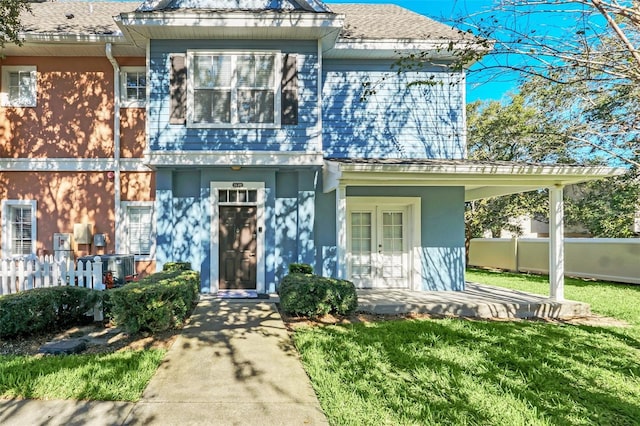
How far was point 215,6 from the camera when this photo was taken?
26.7 ft

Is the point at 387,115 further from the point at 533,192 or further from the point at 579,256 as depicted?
the point at 533,192

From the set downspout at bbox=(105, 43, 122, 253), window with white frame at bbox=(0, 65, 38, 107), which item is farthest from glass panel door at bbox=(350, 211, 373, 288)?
window with white frame at bbox=(0, 65, 38, 107)

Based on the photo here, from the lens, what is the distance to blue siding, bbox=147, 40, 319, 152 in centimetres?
799

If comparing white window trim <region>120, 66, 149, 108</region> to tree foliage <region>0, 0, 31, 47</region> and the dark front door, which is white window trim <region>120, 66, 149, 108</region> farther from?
the dark front door

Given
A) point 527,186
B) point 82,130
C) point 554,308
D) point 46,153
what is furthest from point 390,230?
point 46,153

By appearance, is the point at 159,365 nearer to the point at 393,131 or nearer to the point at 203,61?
the point at 203,61

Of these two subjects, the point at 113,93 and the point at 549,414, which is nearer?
the point at 549,414

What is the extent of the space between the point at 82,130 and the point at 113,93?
1233 millimetres

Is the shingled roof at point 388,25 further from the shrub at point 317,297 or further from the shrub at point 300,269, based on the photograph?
the shrub at point 317,297

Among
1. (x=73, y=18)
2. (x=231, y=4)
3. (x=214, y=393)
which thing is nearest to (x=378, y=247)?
(x=214, y=393)

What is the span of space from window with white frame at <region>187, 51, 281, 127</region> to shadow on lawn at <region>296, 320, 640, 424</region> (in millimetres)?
5011

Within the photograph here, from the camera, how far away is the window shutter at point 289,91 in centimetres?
811

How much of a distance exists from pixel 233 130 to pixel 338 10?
6.64 meters

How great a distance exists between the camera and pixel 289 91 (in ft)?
26.6
